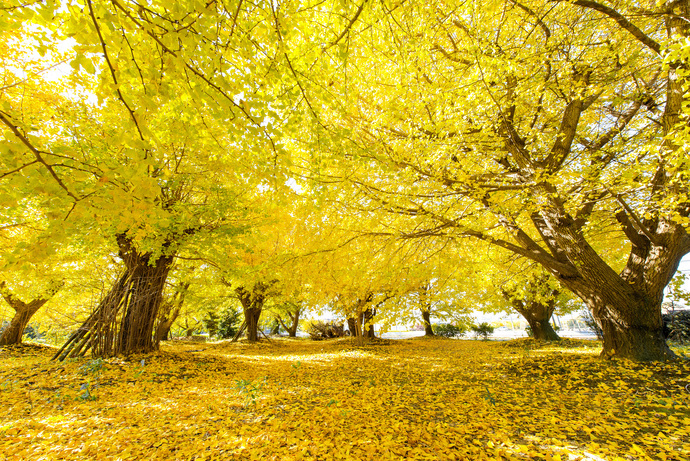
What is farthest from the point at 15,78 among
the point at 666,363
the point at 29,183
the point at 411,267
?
the point at 666,363

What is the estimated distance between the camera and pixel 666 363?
4.64 meters

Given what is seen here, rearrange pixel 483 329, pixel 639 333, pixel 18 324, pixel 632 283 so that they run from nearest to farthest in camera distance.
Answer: pixel 639 333 → pixel 632 283 → pixel 18 324 → pixel 483 329

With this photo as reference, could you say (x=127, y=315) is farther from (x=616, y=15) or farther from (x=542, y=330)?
(x=542, y=330)

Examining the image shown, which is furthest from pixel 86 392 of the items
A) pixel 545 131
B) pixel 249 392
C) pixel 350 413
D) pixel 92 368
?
pixel 545 131

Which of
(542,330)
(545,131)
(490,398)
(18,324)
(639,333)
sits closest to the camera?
(490,398)

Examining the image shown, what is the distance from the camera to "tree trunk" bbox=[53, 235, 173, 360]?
21.7 ft

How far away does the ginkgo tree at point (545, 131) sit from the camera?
4258 millimetres

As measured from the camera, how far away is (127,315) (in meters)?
6.94

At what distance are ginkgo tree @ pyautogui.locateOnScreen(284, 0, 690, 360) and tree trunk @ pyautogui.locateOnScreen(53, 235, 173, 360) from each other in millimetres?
5276

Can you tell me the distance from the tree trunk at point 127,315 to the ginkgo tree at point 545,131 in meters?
5.28

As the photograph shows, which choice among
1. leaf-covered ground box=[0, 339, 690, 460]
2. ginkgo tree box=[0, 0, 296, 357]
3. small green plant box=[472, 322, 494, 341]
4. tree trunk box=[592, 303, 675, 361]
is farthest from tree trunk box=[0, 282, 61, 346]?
small green plant box=[472, 322, 494, 341]

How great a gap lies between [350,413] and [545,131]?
6.42 metres

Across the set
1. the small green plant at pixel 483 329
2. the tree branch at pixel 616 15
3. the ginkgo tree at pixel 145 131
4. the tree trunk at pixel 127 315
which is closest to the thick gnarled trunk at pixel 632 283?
the tree branch at pixel 616 15

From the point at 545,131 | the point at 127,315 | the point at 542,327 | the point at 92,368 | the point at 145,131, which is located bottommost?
the point at 542,327
